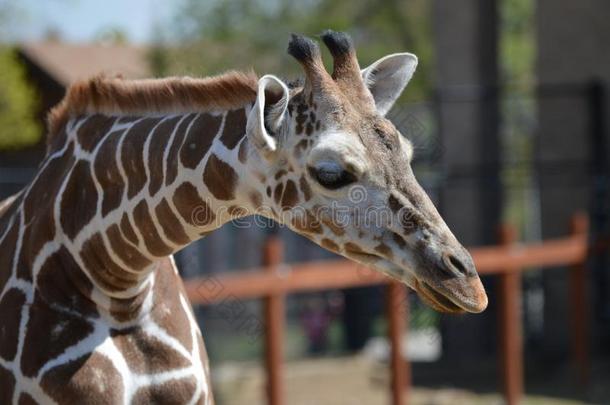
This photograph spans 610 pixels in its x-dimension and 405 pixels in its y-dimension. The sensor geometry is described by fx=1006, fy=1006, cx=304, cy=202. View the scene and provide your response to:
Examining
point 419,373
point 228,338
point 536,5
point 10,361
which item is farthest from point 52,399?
point 536,5

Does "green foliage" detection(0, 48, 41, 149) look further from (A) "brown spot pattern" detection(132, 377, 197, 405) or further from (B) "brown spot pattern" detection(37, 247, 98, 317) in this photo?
(A) "brown spot pattern" detection(132, 377, 197, 405)

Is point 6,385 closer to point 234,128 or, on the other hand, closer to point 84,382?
point 84,382

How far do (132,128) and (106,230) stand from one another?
300 mm

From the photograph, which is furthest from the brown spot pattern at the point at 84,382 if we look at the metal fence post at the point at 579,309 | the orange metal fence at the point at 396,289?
the metal fence post at the point at 579,309

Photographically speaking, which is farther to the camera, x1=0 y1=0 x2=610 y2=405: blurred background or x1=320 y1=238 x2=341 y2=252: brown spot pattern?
x1=0 y1=0 x2=610 y2=405: blurred background

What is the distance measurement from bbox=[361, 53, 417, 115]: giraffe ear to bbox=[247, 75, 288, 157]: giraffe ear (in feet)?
1.02

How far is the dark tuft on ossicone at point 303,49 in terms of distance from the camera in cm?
254

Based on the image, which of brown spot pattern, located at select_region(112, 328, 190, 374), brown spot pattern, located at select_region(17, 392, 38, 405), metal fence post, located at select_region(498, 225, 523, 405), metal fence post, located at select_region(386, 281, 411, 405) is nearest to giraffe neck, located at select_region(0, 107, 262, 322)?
brown spot pattern, located at select_region(112, 328, 190, 374)

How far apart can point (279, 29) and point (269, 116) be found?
628 inches

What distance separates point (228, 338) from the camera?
391 inches

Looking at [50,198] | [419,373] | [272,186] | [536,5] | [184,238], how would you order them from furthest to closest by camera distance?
[536,5] → [419,373] → [50,198] → [184,238] → [272,186]

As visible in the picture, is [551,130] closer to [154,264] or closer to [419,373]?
[419,373]

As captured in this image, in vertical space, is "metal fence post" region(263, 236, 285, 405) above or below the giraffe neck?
below

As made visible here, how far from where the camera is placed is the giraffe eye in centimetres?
245
